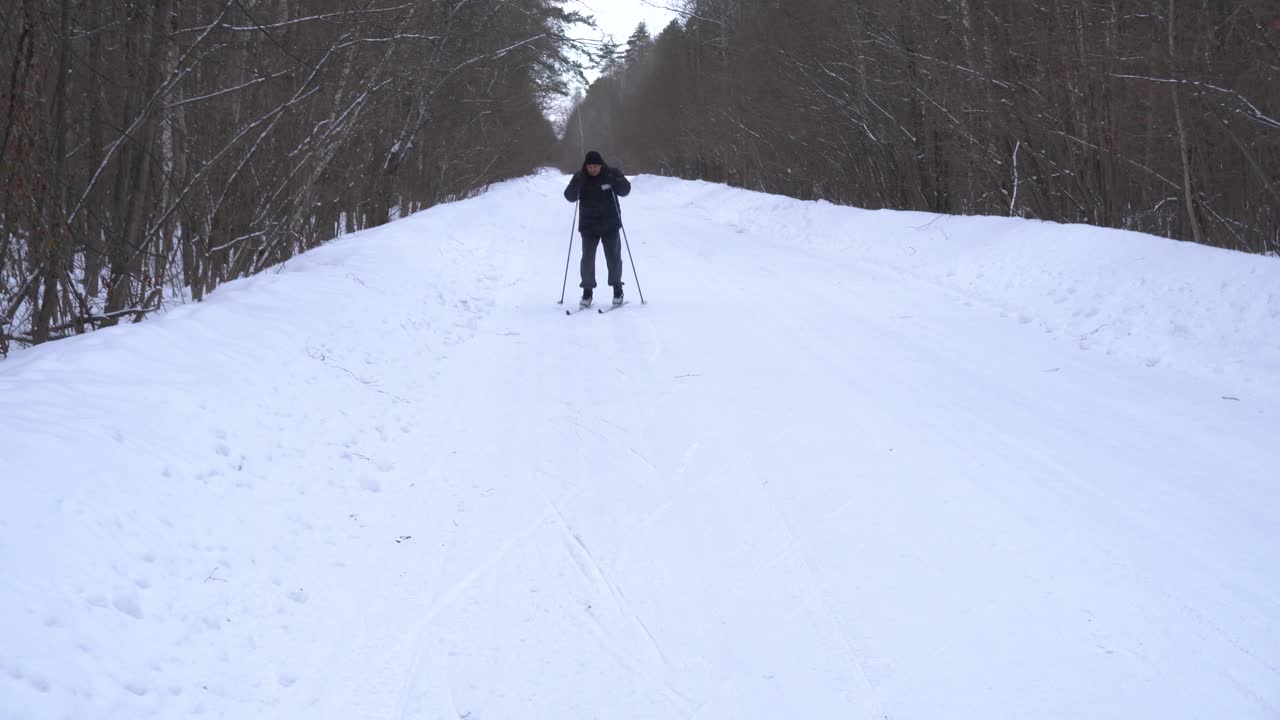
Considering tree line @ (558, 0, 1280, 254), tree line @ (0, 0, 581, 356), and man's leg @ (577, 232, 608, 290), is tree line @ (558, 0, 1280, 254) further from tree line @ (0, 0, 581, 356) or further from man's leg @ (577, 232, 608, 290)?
tree line @ (0, 0, 581, 356)

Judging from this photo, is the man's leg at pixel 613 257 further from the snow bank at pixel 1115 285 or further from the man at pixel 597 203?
the snow bank at pixel 1115 285

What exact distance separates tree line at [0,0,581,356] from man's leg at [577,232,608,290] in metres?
3.16

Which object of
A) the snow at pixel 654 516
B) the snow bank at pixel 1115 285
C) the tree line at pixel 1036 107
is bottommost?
the snow at pixel 654 516

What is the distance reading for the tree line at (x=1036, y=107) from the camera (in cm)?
880

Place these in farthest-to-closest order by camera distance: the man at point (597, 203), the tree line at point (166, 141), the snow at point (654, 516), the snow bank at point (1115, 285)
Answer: the man at point (597, 203), the snow bank at point (1115, 285), the tree line at point (166, 141), the snow at point (654, 516)

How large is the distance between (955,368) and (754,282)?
493 centimetres

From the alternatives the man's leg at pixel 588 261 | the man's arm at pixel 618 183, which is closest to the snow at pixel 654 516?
the man's leg at pixel 588 261

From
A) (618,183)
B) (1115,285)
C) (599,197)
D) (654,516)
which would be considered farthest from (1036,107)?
(654,516)

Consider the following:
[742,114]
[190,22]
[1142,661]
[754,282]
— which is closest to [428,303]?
[190,22]

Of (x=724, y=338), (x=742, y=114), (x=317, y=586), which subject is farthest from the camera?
(x=742, y=114)

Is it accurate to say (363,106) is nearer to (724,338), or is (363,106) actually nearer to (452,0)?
(452,0)

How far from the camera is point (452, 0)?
16203mm

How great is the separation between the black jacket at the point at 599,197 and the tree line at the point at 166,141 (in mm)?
2818

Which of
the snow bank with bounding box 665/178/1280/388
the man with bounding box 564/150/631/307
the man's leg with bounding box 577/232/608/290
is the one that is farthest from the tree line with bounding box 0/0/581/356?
the snow bank with bounding box 665/178/1280/388
